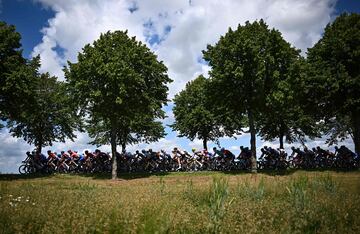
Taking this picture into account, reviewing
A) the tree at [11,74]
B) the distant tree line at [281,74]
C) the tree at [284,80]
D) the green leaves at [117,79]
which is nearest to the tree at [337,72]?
the distant tree line at [281,74]

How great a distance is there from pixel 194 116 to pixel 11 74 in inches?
839

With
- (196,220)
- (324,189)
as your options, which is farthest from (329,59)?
(196,220)

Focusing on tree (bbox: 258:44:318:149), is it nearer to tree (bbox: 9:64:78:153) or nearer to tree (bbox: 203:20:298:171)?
tree (bbox: 203:20:298:171)

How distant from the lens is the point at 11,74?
2484 centimetres

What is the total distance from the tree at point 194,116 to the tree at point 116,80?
1078 cm

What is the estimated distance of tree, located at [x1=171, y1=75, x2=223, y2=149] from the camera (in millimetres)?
40125

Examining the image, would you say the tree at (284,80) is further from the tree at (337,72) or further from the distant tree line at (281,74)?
the tree at (337,72)

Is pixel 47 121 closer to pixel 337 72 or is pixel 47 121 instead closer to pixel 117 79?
pixel 117 79

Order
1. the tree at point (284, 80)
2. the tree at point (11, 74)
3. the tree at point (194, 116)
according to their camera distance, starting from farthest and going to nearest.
Result: 1. the tree at point (194, 116)
2. the tree at point (284, 80)
3. the tree at point (11, 74)

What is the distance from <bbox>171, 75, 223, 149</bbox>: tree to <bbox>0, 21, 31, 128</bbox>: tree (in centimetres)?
1914

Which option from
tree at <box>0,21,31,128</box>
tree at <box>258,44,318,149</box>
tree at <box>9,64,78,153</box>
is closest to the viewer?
tree at <box>0,21,31,128</box>

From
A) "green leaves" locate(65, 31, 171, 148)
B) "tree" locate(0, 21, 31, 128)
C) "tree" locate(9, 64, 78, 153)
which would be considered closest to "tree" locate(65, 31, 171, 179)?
"green leaves" locate(65, 31, 171, 148)

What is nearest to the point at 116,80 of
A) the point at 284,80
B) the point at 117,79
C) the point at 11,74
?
the point at 117,79

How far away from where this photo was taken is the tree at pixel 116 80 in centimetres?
2553
